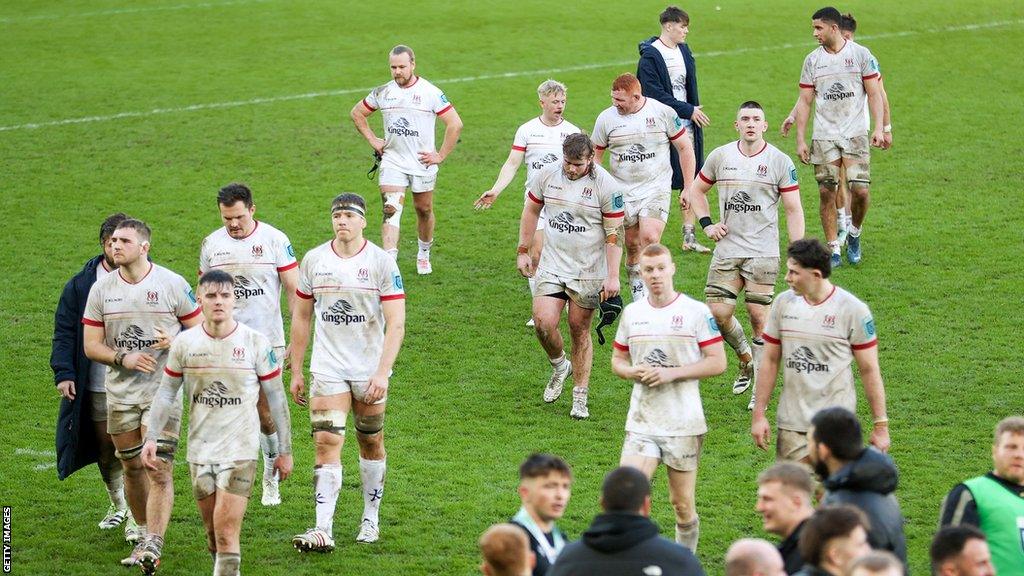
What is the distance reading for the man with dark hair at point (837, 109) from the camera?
1384cm

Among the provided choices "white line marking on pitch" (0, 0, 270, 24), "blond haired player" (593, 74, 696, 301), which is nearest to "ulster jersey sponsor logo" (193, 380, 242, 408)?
"blond haired player" (593, 74, 696, 301)

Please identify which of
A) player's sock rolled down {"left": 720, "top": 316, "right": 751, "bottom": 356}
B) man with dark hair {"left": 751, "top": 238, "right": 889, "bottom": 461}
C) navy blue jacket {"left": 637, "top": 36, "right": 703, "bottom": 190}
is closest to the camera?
man with dark hair {"left": 751, "top": 238, "right": 889, "bottom": 461}

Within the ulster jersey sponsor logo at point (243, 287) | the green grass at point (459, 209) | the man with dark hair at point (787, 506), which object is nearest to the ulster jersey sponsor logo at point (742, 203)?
the green grass at point (459, 209)

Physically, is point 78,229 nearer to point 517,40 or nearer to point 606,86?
point 606,86

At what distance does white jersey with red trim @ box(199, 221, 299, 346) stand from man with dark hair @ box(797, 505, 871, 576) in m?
5.26

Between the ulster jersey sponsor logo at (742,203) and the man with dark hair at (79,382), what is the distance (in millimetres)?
4778

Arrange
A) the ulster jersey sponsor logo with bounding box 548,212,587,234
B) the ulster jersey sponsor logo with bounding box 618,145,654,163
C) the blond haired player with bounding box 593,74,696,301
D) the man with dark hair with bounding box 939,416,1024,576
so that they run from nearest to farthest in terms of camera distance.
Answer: the man with dark hair with bounding box 939,416,1024,576
the ulster jersey sponsor logo with bounding box 548,212,587,234
the blond haired player with bounding box 593,74,696,301
the ulster jersey sponsor logo with bounding box 618,145,654,163

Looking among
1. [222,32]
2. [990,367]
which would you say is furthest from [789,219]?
[222,32]

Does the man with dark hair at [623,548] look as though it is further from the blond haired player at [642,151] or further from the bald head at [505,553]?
the blond haired player at [642,151]

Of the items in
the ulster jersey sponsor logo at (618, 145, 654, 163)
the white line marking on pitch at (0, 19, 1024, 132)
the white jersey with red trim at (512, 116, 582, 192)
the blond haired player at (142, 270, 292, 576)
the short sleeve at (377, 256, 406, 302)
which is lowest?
the blond haired player at (142, 270, 292, 576)

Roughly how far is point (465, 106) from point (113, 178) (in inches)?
227

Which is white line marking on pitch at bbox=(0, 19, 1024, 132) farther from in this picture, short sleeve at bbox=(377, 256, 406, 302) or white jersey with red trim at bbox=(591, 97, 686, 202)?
short sleeve at bbox=(377, 256, 406, 302)

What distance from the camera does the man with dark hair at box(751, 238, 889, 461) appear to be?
8.05 metres

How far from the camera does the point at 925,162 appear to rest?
711 inches
